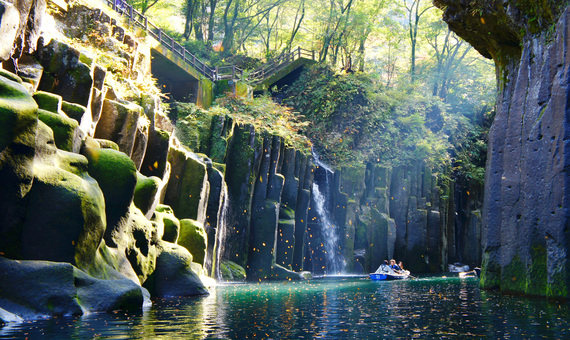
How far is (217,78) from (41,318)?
84.9 feet

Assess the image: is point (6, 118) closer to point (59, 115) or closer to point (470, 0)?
point (59, 115)

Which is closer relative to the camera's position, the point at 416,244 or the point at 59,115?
the point at 59,115

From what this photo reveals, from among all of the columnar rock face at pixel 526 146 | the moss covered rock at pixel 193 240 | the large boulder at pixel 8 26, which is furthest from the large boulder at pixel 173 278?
the columnar rock face at pixel 526 146

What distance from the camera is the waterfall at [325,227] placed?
1105 inches

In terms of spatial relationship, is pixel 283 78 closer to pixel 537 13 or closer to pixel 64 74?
pixel 64 74

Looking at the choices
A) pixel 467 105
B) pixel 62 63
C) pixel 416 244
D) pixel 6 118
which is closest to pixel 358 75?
pixel 467 105

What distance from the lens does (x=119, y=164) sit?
11.9 meters

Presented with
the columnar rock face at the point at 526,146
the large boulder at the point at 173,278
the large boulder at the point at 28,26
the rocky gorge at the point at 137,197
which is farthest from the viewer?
the large boulder at the point at 173,278

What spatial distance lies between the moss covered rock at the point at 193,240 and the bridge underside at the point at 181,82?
13.4m

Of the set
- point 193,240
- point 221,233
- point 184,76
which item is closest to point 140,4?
point 184,76

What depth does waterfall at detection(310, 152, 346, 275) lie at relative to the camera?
28.1m

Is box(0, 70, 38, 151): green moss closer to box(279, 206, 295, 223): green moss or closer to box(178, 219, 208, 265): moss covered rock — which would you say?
box(178, 219, 208, 265): moss covered rock

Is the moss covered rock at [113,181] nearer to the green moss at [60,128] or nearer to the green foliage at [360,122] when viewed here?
the green moss at [60,128]

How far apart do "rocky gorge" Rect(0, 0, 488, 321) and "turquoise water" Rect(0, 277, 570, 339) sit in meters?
1.06
